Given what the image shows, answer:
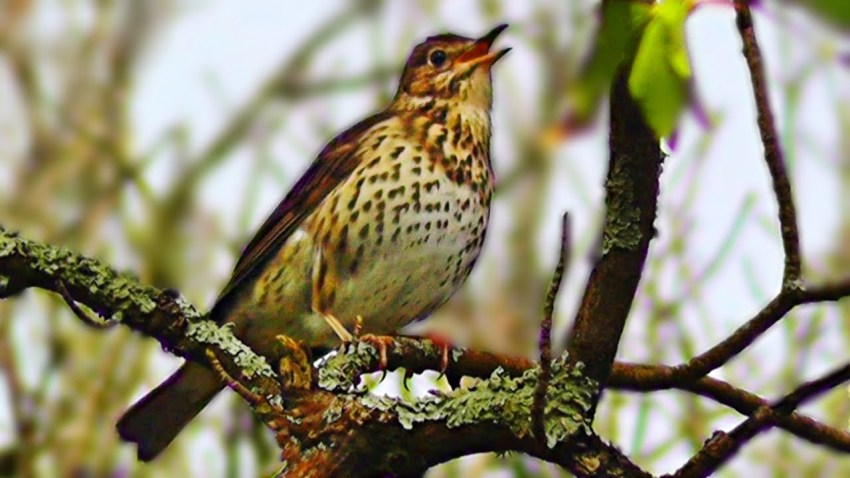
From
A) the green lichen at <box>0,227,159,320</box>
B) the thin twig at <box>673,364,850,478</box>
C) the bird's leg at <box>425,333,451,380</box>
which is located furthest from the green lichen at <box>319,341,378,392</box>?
the thin twig at <box>673,364,850,478</box>

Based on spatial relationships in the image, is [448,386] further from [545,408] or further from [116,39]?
[116,39]

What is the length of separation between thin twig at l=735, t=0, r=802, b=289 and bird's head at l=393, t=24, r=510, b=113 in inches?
103

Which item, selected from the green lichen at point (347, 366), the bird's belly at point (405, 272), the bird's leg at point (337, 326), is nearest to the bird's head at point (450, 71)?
the bird's belly at point (405, 272)

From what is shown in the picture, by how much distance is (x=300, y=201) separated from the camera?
16.1ft

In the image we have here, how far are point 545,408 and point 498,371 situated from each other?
35 centimetres

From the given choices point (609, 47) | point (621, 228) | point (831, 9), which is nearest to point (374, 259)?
point (621, 228)

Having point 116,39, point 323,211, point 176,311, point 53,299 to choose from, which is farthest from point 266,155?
point 176,311

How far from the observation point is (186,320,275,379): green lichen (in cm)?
329

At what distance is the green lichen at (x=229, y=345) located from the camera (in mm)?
3287

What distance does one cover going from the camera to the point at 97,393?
7461 millimetres

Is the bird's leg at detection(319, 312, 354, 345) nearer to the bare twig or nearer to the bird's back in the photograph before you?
the bird's back

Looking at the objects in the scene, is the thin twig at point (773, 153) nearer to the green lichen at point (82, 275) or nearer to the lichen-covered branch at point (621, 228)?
the lichen-covered branch at point (621, 228)

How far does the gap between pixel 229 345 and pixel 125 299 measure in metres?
0.26

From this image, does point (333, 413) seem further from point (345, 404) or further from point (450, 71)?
point (450, 71)
